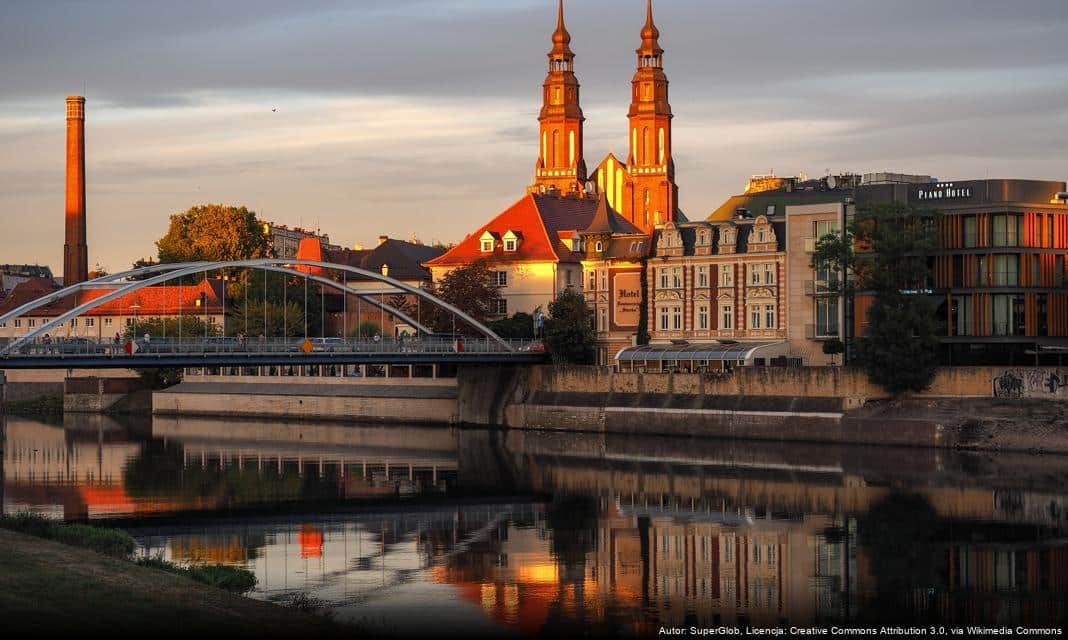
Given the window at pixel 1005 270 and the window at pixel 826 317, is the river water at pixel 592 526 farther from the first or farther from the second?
the window at pixel 1005 270

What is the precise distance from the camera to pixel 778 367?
3319 inches

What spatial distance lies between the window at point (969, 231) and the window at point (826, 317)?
861cm

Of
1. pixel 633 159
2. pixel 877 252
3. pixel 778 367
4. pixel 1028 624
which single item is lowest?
pixel 1028 624

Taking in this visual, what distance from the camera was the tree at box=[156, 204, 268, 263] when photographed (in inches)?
5753

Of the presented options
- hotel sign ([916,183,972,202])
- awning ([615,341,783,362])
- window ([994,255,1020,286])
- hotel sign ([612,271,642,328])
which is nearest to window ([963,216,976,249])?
hotel sign ([916,183,972,202])

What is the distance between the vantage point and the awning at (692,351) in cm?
9062

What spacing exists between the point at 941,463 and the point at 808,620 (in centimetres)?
3341

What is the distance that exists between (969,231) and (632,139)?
65.3m

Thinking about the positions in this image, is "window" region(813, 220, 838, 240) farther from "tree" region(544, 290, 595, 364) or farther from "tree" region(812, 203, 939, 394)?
"tree" region(544, 290, 595, 364)

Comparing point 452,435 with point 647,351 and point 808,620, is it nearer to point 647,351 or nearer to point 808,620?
point 647,351

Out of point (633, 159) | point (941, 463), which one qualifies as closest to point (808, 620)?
point (941, 463)

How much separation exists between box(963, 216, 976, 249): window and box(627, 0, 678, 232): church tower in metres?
61.6

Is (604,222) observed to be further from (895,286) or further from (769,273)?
(895,286)

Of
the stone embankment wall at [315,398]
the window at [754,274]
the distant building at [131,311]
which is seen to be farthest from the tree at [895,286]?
the distant building at [131,311]
